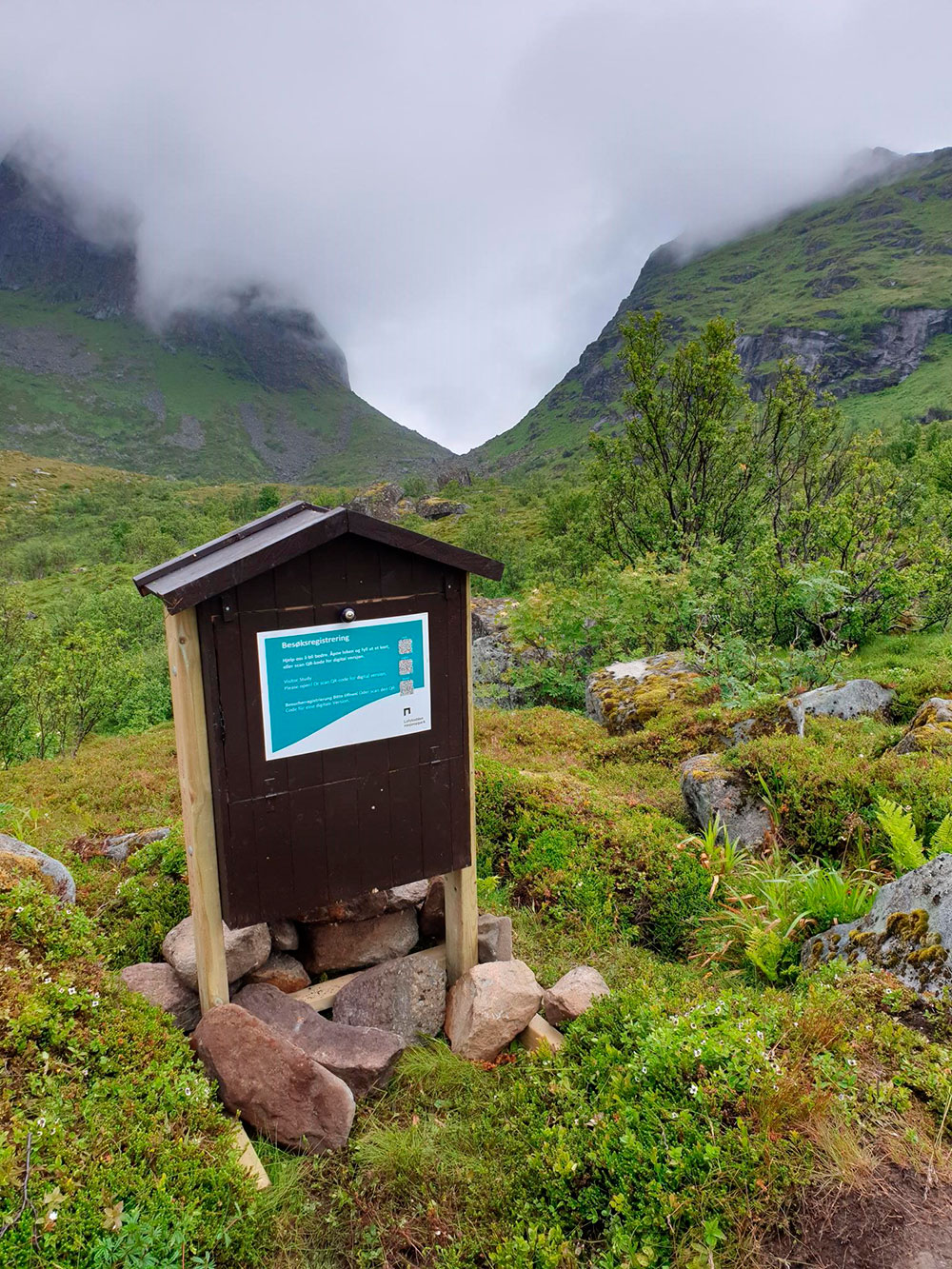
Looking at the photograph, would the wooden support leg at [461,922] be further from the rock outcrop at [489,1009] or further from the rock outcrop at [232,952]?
the rock outcrop at [232,952]

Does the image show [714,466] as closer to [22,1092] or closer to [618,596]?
[618,596]

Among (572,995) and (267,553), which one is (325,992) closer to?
(572,995)

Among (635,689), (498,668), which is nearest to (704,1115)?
(635,689)

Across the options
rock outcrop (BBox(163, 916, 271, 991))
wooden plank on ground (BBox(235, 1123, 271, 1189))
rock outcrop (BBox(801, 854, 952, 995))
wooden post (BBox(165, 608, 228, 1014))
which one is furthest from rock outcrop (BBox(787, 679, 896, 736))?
wooden plank on ground (BBox(235, 1123, 271, 1189))

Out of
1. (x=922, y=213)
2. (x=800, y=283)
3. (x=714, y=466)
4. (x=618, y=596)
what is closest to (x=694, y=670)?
(x=618, y=596)

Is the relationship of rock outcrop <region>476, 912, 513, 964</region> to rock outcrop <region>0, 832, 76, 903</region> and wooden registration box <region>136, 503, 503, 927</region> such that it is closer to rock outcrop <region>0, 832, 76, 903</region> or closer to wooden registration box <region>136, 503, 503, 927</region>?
wooden registration box <region>136, 503, 503, 927</region>

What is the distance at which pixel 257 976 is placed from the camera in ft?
17.3

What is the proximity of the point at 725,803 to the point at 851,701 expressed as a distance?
350 cm

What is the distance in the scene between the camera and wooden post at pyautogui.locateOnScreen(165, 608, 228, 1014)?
4289mm

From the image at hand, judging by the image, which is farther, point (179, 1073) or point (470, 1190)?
point (179, 1073)

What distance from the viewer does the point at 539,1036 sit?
4855 millimetres

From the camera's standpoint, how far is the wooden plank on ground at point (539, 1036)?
472 cm

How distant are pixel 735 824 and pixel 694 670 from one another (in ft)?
19.1

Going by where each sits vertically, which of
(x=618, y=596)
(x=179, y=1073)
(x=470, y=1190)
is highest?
(x=618, y=596)
